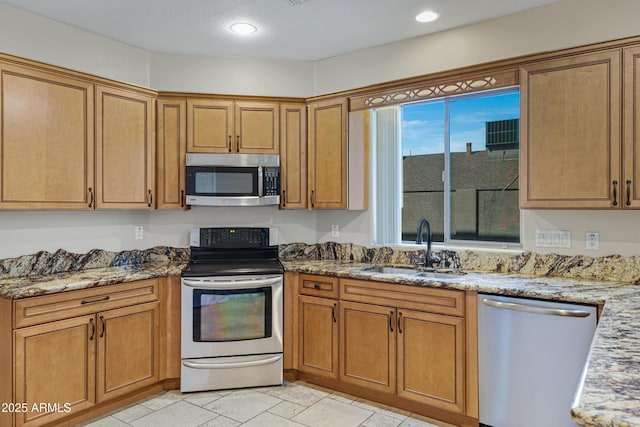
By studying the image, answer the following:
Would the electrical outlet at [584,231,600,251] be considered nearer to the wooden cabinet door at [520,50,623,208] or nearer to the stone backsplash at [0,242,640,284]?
the stone backsplash at [0,242,640,284]

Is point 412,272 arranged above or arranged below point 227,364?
above

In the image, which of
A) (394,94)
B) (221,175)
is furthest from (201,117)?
(394,94)

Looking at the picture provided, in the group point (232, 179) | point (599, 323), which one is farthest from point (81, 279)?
point (599, 323)

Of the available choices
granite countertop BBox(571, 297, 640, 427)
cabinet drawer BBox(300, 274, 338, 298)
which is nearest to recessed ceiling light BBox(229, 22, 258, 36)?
cabinet drawer BBox(300, 274, 338, 298)

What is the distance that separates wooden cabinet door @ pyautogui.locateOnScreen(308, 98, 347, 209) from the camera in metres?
3.57

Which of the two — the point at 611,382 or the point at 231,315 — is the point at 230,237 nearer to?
the point at 231,315

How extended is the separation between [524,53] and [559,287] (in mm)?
1480

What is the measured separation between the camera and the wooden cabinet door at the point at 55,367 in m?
2.41

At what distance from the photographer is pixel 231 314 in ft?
10.5

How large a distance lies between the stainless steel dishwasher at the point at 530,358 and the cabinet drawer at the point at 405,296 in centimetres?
16

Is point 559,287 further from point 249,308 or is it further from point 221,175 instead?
point 221,175

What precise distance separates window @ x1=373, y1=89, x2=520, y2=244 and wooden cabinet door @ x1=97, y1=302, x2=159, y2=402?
6.35ft

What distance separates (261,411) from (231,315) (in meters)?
0.70

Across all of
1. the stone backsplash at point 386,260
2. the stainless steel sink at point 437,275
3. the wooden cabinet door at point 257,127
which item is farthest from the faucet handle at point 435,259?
the wooden cabinet door at point 257,127
